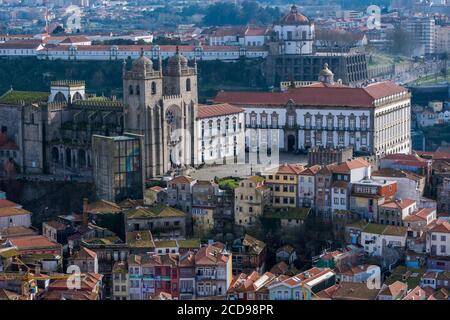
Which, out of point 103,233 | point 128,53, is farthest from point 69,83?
point 128,53

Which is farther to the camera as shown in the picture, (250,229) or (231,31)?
(231,31)

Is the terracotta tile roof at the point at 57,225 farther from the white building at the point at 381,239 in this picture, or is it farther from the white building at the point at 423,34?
the white building at the point at 423,34

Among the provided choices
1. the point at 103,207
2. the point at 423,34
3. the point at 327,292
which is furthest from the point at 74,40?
the point at 327,292

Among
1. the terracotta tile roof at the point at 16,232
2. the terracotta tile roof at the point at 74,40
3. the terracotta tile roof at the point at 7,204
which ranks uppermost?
the terracotta tile roof at the point at 74,40

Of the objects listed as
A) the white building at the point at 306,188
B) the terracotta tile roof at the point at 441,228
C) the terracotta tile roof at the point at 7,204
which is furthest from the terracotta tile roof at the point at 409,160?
the terracotta tile roof at the point at 7,204

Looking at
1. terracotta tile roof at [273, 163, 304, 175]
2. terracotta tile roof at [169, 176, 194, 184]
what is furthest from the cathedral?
terracotta tile roof at [273, 163, 304, 175]
